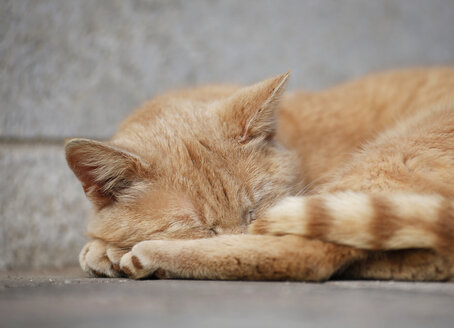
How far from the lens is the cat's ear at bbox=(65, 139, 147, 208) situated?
212cm

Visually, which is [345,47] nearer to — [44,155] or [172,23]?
[172,23]

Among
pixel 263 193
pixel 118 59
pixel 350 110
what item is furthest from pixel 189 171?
pixel 118 59

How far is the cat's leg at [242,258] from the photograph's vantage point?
1876 millimetres

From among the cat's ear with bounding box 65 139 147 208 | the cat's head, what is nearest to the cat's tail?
the cat's head

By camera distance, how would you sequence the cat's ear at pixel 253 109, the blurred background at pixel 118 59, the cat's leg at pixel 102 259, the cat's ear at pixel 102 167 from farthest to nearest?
1. the blurred background at pixel 118 59
2. the cat's ear at pixel 253 109
3. the cat's leg at pixel 102 259
4. the cat's ear at pixel 102 167

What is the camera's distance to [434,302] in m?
1.45

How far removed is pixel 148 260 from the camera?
197 centimetres

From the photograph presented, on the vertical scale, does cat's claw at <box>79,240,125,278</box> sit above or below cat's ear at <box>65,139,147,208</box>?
below

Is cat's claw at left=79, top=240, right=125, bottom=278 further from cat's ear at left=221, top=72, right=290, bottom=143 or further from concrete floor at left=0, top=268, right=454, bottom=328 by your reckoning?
cat's ear at left=221, top=72, right=290, bottom=143

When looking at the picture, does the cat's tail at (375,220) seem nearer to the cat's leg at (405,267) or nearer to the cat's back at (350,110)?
the cat's leg at (405,267)

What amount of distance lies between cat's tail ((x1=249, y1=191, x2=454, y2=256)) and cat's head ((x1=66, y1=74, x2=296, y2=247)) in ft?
1.22

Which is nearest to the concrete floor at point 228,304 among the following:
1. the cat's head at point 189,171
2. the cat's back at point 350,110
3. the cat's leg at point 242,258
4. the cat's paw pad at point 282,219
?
the cat's leg at point 242,258

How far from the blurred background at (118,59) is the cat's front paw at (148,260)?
5.39 ft

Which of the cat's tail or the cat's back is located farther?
the cat's back
